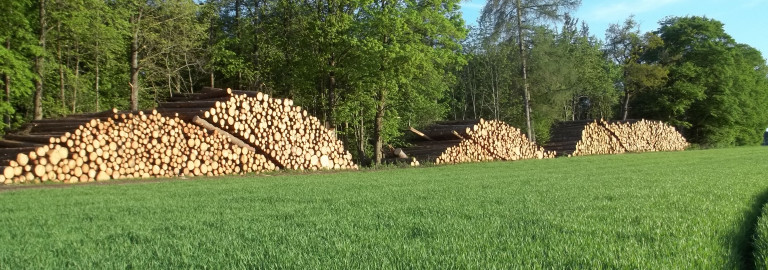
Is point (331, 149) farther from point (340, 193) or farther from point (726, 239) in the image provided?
point (726, 239)

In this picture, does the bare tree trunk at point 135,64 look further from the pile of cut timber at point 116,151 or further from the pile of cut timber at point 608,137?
the pile of cut timber at point 608,137

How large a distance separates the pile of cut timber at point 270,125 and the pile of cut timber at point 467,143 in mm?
4768

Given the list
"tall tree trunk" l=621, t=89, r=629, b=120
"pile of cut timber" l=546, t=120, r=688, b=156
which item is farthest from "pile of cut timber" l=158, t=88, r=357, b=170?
"tall tree trunk" l=621, t=89, r=629, b=120

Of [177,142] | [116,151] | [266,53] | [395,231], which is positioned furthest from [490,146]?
[395,231]

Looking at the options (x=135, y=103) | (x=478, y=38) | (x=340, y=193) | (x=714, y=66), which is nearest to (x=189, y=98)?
(x=135, y=103)

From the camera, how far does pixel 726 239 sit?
4.55 meters

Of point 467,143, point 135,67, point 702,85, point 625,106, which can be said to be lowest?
point 467,143

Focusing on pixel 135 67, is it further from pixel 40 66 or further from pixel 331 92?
pixel 331 92

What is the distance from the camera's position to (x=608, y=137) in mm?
37844

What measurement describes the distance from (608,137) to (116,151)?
106ft

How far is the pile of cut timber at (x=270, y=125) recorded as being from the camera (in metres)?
17.6

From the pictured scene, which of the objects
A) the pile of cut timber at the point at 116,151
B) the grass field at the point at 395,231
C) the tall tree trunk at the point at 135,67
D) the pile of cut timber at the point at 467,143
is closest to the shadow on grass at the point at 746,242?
the grass field at the point at 395,231

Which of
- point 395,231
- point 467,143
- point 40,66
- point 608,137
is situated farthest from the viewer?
point 608,137

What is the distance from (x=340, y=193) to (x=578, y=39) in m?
45.3
